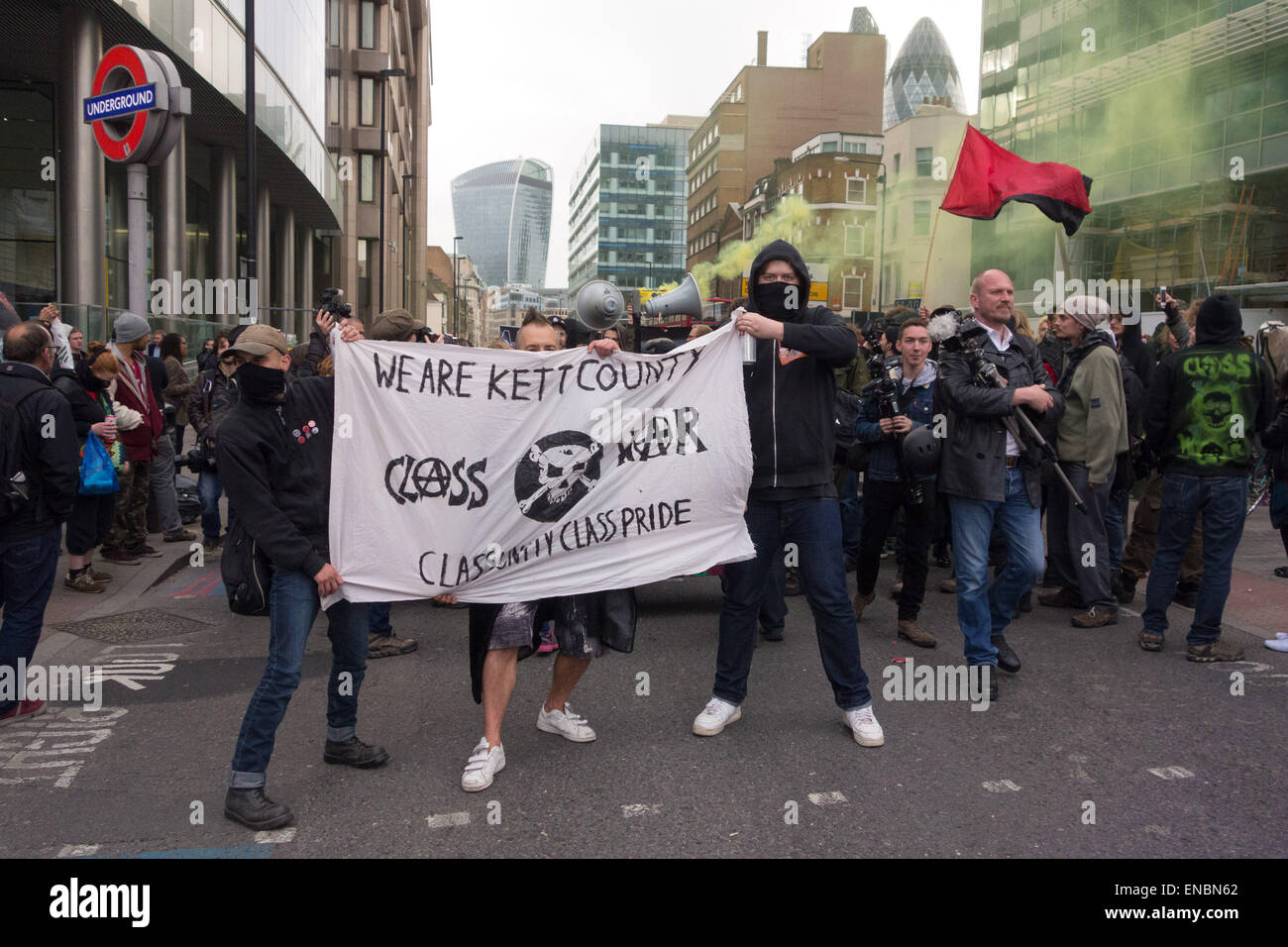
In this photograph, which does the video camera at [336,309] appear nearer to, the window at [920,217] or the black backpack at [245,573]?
the black backpack at [245,573]

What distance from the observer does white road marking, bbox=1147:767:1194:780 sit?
4344 mm

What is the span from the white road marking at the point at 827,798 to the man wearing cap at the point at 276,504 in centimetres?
204

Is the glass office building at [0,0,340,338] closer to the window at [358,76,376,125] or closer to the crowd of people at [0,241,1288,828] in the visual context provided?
the crowd of people at [0,241,1288,828]

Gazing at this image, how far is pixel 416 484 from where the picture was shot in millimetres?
4430

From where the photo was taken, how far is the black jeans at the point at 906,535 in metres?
6.69

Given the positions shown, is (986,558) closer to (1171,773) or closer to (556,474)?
(1171,773)

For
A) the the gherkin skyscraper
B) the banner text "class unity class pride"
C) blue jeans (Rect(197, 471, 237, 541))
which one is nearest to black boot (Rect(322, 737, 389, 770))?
the banner text "class unity class pride"

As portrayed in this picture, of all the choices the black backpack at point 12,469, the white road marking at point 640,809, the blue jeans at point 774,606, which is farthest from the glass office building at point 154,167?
the white road marking at point 640,809

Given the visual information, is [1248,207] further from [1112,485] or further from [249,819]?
[249,819]

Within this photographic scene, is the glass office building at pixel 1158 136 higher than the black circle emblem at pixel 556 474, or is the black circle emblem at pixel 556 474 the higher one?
the glass office building at pixel 1158 136

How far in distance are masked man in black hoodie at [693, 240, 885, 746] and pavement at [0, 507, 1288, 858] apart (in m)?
0.37

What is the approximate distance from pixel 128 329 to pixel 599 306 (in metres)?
4.41

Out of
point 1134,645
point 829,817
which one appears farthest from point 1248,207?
point 829,817
